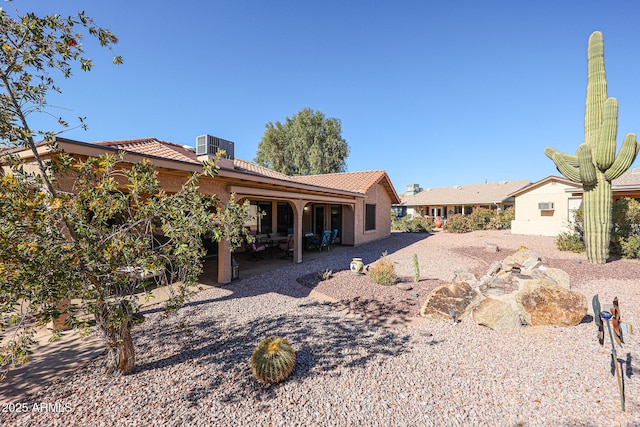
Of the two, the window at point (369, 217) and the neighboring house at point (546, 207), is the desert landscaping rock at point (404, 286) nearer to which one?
the window at point (369, 217)

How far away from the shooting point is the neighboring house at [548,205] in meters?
17.0

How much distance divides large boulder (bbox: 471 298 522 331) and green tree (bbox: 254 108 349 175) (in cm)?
2569

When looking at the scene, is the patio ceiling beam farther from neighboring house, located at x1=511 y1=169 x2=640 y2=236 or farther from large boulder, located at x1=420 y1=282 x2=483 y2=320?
neighboring house, located at x1=511 y1=169 x2=640 y2=236

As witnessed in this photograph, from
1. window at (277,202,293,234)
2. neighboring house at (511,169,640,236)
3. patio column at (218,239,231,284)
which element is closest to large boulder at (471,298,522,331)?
patio column at (218,239,231,284)

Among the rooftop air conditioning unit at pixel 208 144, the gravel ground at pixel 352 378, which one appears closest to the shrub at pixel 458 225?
the gravel ground at pixel 352 378

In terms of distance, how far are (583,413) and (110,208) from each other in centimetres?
545

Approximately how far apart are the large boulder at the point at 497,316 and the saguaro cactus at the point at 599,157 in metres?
7.61

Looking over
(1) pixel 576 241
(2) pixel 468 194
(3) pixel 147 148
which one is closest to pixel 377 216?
(1) pixel 576 241

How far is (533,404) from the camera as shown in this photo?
9.49 ft

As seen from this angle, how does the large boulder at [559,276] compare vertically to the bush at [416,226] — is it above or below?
below

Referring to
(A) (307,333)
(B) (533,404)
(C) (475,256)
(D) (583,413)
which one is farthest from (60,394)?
(C) (475,256)

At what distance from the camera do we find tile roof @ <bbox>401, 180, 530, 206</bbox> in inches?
1106

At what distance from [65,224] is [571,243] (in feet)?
54.0

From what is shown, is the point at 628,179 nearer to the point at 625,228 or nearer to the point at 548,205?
the point at 548,205
